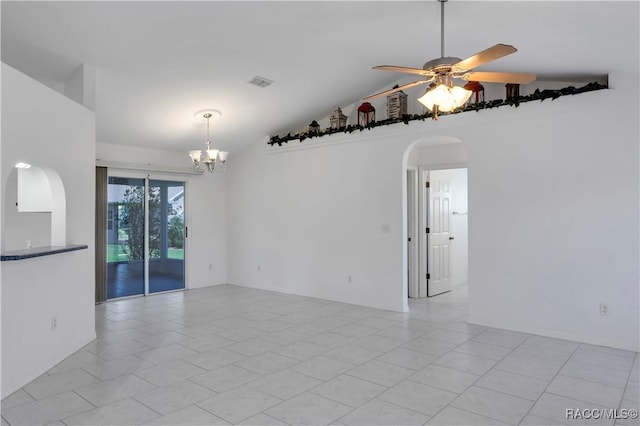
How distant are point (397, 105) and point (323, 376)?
375 centimetres

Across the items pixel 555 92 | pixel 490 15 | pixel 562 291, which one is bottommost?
pixel 562 291

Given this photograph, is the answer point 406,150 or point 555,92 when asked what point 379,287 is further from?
point 555,92

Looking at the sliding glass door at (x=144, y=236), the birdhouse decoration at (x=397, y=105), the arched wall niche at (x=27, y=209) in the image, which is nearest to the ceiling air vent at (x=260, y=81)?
the birdhouse decoration at (x=397, y=105)

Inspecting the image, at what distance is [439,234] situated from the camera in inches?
274

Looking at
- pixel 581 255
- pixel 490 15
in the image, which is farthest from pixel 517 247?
pixel 490 15

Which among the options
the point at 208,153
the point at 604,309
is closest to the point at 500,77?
the point at 604,309

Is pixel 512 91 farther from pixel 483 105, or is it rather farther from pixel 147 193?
pixel 147 193

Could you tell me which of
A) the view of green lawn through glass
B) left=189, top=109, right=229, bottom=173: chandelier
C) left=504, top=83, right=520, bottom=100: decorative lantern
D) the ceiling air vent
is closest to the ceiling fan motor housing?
left=504, top=83, right=520, bottom=100: decorative lantern

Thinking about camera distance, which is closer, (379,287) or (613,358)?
(613,358)

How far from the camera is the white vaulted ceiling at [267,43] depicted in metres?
3.29

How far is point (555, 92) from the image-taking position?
14.4ft

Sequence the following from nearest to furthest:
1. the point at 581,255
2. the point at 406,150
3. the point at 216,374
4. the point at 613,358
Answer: the point at 216,374, the point at 613,358, the point at 581,255, the point at 406,150

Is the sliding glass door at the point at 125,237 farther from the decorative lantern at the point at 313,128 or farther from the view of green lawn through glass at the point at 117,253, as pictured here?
the decorative lantern at the point at 313,128

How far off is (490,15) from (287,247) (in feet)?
15.6
